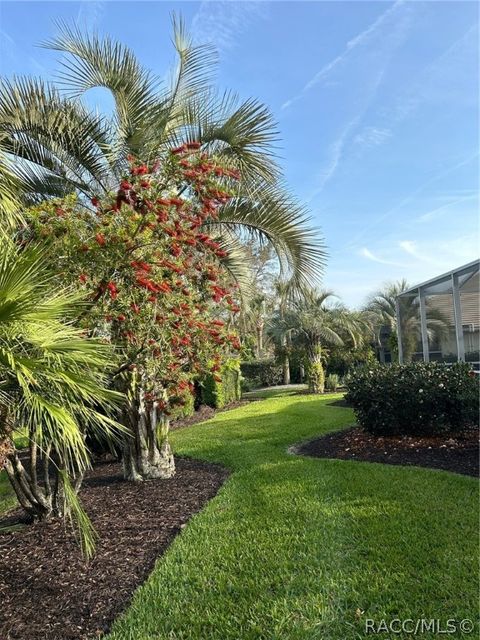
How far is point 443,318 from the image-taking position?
11.6m

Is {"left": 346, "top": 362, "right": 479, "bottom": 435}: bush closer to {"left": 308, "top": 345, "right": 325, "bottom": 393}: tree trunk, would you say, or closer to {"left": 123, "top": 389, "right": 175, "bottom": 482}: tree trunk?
{"left": 123, "top": 389, "right": 175, "bottom": 482}: tree trunk

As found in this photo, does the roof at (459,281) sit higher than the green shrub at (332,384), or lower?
higher

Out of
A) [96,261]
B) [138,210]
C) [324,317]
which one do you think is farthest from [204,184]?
[324,317]

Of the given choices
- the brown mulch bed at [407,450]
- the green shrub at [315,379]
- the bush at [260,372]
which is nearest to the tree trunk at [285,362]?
the bush at [260,372]

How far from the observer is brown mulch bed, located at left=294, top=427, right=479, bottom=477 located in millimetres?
5457

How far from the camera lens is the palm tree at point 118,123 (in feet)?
17.7

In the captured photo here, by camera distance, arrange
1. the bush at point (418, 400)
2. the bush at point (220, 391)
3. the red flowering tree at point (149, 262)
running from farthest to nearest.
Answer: the bush at point (220, 391) → the bush at point (418, 400) → the red flowering tree at point (149, 262)

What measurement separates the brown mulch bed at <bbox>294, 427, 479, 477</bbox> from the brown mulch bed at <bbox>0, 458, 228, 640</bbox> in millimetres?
2054

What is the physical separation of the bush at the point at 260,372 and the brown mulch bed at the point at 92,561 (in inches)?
765

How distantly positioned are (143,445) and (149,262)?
255cm

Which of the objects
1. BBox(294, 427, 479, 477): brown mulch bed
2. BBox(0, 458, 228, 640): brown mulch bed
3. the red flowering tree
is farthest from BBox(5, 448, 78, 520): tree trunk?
BBox(294, 427, 479, 477): brown mulch bed

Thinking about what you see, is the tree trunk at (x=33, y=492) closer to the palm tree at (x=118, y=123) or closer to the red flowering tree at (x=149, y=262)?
the red flowering tree at (x=149, y=262)

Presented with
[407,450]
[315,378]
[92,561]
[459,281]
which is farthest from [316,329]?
[92,561]

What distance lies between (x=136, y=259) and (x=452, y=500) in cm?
348
